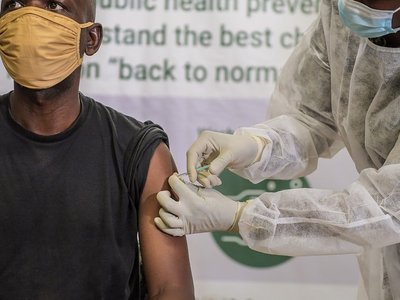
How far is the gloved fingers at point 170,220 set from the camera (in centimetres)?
160

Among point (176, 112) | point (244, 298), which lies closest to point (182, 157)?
point (176, 112)

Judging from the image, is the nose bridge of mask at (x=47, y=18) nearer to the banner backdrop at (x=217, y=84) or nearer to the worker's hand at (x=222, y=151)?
the worker's hand at (x=222, y=151)

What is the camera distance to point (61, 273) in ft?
5.30

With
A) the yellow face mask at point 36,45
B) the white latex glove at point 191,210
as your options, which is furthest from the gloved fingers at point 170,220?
the yellow face mask at point 36,45

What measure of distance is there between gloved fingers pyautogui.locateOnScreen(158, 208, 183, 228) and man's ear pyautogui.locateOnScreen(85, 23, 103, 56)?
1.34 feet

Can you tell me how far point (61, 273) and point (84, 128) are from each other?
322 millimetres

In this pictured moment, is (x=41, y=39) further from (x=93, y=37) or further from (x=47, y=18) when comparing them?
(x=93, y=37)

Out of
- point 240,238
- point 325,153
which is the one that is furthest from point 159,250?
point 240,238

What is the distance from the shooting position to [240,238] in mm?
2500

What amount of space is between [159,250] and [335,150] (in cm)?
A: 66

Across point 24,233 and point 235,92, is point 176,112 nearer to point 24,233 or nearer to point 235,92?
point 235,92

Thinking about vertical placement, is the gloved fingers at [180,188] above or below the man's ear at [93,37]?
below

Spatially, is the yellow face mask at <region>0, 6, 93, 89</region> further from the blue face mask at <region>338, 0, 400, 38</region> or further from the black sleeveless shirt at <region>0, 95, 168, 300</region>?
the blue face mask at <region>338, 0, 400, 38</region>

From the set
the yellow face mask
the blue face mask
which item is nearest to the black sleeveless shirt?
the yellow face mask
